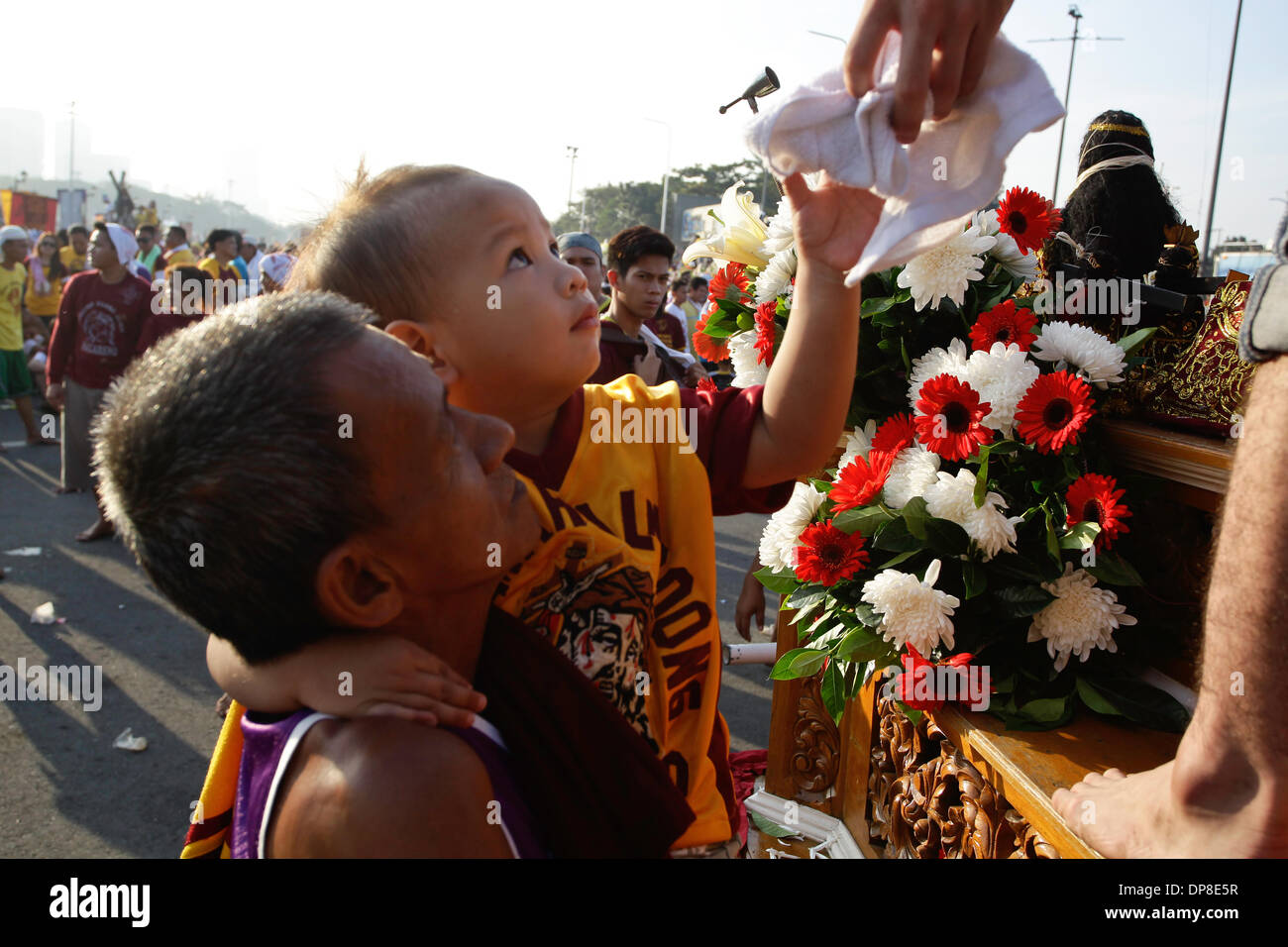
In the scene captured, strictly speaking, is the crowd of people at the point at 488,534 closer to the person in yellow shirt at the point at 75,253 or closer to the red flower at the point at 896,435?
the red flower at the point at 896,435

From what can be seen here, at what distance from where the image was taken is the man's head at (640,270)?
5438 mm

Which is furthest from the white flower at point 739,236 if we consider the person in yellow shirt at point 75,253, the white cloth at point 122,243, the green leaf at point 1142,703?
the person in yellow shirt at point 75,253

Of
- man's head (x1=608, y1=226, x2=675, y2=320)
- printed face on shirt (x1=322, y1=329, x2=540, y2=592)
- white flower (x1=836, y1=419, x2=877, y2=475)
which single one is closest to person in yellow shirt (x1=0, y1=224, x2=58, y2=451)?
man's head (x1=608, y1=226, x2=675, y2=320)

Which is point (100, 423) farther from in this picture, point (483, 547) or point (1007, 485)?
point (1007, 485)

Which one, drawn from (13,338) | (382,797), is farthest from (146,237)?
(382,797)

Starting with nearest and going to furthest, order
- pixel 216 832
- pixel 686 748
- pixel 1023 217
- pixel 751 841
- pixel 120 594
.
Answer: pixel 216 832
pixel 686 748
pixel 1023 217
pixel 751 841
pixel 120 594

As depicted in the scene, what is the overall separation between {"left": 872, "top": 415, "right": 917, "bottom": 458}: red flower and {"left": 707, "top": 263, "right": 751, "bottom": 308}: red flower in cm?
65

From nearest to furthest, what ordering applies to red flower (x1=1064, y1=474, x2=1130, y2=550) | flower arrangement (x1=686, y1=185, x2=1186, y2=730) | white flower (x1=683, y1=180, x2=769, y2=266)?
1. red flower (x1=1064, y1=474, x2=1130, y2=550)
2. flower arrangement (x1=686, y1=185, x2=1186, y2=730)
3. white flower (x1=683, y1=180, x2=769, y2=266)

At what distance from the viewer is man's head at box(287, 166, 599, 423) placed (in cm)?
130

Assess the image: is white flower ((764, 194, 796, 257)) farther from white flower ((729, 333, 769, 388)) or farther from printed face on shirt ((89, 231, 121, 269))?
printed face on shirt ((89, 231, 121, 269))

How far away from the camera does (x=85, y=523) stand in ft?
24.3

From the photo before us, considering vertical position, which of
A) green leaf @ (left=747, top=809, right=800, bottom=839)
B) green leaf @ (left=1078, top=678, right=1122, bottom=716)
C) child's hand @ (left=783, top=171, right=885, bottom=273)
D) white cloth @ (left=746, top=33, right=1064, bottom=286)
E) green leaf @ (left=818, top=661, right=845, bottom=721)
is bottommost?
green leaf @ (left=747, top=809, right=800, bottom=839)

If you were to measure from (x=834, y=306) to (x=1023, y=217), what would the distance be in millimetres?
1350
